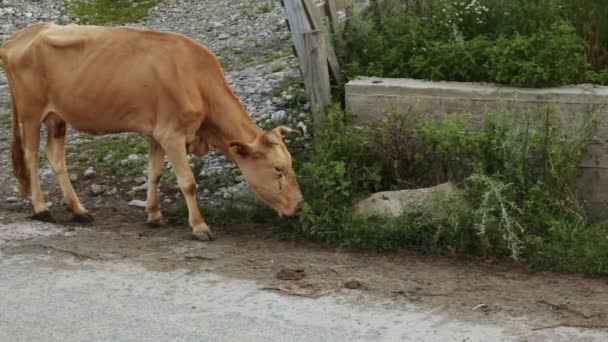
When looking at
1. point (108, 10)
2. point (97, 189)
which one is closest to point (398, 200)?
point (97, 189)

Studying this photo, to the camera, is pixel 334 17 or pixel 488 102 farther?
pixel 334 17

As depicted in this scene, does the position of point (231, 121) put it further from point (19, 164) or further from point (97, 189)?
point (19, 164)

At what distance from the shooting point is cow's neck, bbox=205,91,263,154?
7938mm

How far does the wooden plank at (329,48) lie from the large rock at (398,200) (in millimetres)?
1597

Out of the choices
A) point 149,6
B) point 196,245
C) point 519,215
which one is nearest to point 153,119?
point 196,245

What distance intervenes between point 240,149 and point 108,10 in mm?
7853

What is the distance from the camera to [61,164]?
8484mm

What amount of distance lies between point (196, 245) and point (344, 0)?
3.35 metres

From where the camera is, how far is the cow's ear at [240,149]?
777cm

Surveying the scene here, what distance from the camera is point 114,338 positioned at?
19.5ft

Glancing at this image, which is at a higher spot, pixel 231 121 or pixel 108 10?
pixel 108 10

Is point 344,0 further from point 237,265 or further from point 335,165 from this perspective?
point 237,265

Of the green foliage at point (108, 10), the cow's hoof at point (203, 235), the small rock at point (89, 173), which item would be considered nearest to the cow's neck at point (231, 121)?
the cow's hoof at point (203, 235)

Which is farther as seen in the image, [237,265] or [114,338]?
[237,265]
